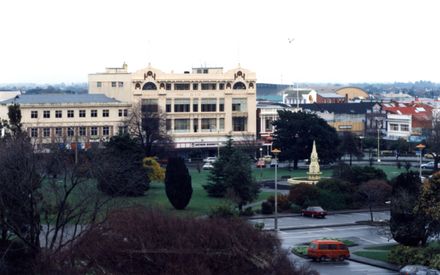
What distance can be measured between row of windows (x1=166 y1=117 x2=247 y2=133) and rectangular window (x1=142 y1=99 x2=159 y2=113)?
1.57m

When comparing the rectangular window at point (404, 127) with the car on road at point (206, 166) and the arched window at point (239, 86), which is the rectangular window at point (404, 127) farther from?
the car on road at point (206, 166)

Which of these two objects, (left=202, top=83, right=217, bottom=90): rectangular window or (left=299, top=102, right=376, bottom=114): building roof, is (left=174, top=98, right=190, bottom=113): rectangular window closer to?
(left=202, top=83, right=217, bottom=90): rectangular window

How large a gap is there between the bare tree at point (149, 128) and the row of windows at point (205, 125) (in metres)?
3.45

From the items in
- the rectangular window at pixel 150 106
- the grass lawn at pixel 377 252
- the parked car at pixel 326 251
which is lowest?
the grass lawn at pixel 377 252

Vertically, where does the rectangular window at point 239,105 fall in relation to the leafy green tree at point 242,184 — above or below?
above

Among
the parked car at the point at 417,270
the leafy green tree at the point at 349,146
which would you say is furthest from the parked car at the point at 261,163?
the parked car at the point at 417,270

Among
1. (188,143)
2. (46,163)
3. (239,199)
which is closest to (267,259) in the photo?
(46,163)

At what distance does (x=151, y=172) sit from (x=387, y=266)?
63.3ft

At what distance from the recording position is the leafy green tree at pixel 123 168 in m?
32.5

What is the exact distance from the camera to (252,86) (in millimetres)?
68625

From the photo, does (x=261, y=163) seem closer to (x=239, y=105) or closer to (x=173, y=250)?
(x=239, y=105)

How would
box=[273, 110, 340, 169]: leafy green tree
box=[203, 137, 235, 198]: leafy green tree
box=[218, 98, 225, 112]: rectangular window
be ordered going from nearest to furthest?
box=[203, 137, 235, 198]: leafy green tree → box=[273, 110, 340, 169]: leafy green tree → box=[218, 98, 225, 112]: rectangular window

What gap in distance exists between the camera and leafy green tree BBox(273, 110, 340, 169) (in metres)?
55.5

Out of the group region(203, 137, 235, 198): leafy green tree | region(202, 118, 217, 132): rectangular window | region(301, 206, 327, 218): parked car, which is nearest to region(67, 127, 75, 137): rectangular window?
region(202, 118, 217, 132): rectangular window
